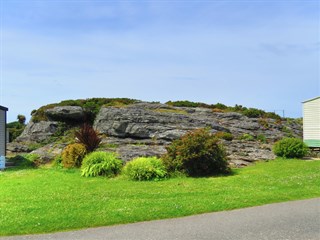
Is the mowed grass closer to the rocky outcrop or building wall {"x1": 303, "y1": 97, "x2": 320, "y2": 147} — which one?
the rocky outcrop

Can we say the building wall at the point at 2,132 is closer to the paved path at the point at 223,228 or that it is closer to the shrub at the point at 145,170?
the shrub at the point at 145,170

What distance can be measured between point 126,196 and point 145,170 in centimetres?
327

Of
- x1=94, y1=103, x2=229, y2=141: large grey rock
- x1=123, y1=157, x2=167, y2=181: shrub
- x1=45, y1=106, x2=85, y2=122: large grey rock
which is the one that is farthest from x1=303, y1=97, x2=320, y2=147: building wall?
x1=45, y1=106, x2=85, y2=122: large grey rock

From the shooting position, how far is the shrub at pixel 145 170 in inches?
544

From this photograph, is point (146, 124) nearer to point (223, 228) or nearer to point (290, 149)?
point (290, 149)

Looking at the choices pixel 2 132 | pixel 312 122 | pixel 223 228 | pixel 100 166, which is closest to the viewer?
pixel 223 228

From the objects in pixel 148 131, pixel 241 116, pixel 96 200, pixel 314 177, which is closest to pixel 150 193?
pixel 96 200

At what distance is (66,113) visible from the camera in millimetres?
28828

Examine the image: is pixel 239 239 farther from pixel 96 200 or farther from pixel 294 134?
pixel 294 134

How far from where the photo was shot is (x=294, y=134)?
27109mm

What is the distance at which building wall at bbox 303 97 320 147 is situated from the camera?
22828 mm

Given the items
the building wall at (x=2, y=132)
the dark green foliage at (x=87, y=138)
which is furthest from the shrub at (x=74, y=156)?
the building wall at (x=2, y=132)

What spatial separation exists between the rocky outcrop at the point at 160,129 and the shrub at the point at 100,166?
1848 millimetres

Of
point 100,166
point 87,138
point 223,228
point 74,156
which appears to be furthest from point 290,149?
point 223,228
